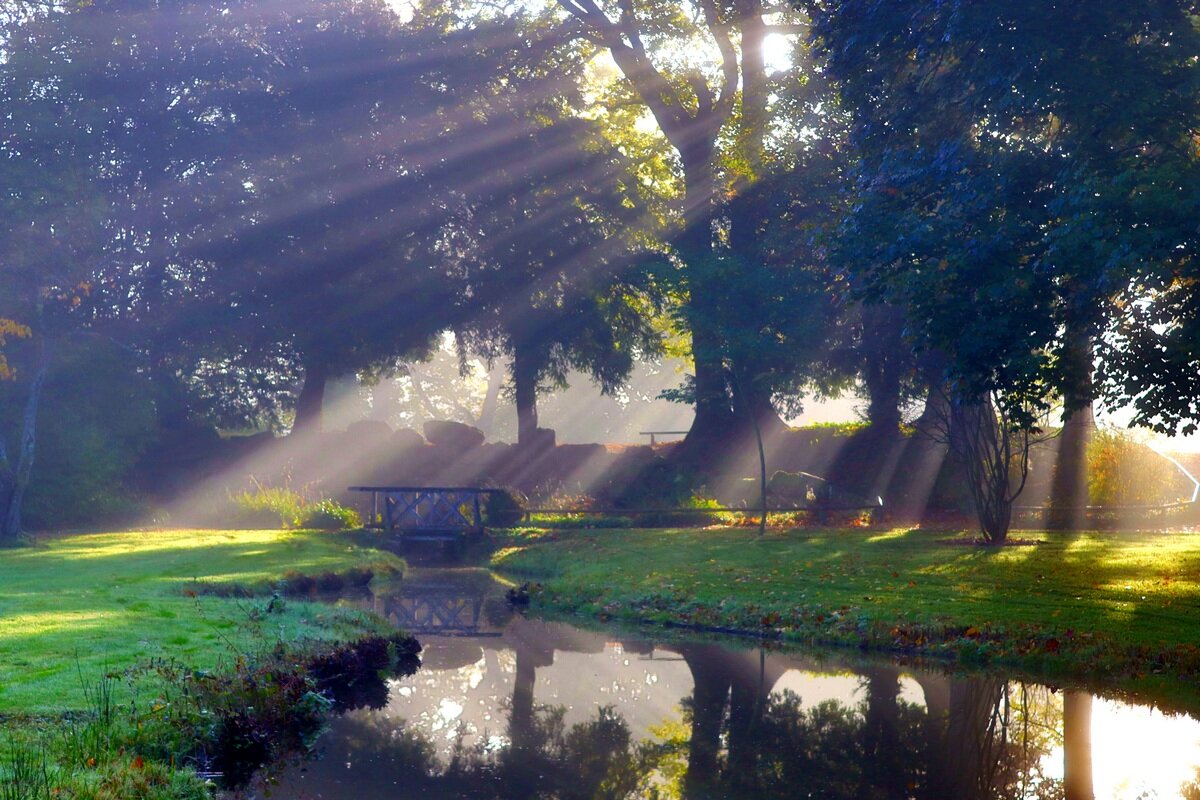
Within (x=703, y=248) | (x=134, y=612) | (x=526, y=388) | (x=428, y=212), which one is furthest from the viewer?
(x=526, y=388)

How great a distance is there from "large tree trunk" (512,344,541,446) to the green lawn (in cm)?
1552

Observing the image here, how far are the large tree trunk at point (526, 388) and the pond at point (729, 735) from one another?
24206mm

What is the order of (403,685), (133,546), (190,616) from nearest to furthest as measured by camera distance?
1. (403,685)
2. (190,616)
3. (133,546)

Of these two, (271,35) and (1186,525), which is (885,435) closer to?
(1186,525)

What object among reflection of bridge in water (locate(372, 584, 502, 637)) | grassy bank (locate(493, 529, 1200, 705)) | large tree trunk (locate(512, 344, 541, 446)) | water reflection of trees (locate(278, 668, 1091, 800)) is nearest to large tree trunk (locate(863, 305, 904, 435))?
grassy bank (locate(493, 529, 1200, 705))

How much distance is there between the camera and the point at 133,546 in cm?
2247

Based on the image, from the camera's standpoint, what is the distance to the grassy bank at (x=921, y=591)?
12969 millimetres

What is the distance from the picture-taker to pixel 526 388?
38750mm

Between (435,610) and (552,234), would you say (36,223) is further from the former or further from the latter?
(552,234)

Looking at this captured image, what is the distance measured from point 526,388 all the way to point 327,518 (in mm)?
11462

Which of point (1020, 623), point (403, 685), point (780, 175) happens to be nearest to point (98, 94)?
point (780, 175)

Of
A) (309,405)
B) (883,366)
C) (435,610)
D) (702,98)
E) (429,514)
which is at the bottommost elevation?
(435,610)

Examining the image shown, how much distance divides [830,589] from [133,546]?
1366cm

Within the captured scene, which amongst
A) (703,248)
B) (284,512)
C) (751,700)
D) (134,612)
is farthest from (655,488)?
(751,700)
